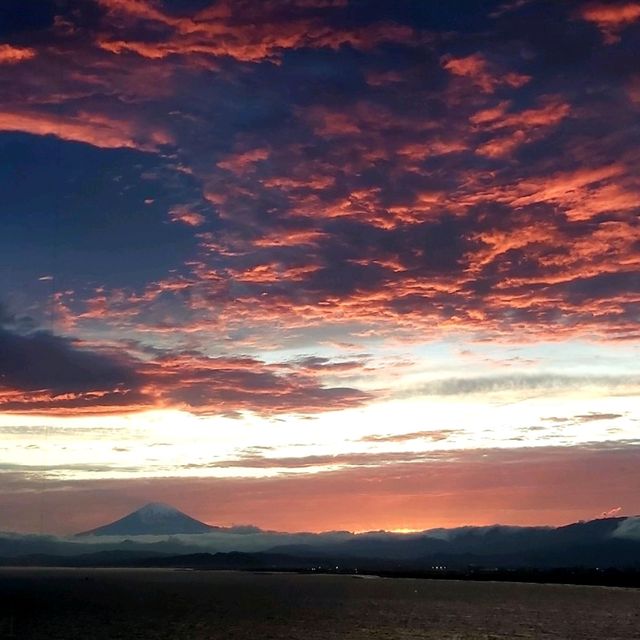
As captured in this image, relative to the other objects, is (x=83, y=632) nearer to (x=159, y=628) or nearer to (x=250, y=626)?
(x=159, y=628)

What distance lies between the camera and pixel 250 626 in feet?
639

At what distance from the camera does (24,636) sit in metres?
159

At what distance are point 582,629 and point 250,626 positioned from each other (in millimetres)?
78489

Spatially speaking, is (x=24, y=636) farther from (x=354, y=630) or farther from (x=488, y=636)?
(x=488, y=636)

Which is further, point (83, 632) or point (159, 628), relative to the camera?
point (159, 628)

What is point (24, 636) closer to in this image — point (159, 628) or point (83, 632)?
point (83, 632)

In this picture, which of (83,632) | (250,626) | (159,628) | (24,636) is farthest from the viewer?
(250,626)

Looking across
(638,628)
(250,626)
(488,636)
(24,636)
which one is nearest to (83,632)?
(24,636)

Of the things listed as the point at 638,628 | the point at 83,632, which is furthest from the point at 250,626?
the point at 638,628

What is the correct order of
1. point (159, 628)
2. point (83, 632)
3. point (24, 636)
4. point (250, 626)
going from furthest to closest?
point (250, 626) → point (159, 628) → point (83, 632) → point (24, 636)

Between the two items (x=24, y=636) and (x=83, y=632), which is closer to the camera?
(x=24, y=636)

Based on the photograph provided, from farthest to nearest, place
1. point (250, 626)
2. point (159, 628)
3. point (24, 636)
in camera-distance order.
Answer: point (250, 626) < point (159, 628) < point (24, 636)

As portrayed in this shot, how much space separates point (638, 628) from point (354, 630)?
7058 cm

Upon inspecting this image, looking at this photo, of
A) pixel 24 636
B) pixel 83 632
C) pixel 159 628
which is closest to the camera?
pixel 24 636
